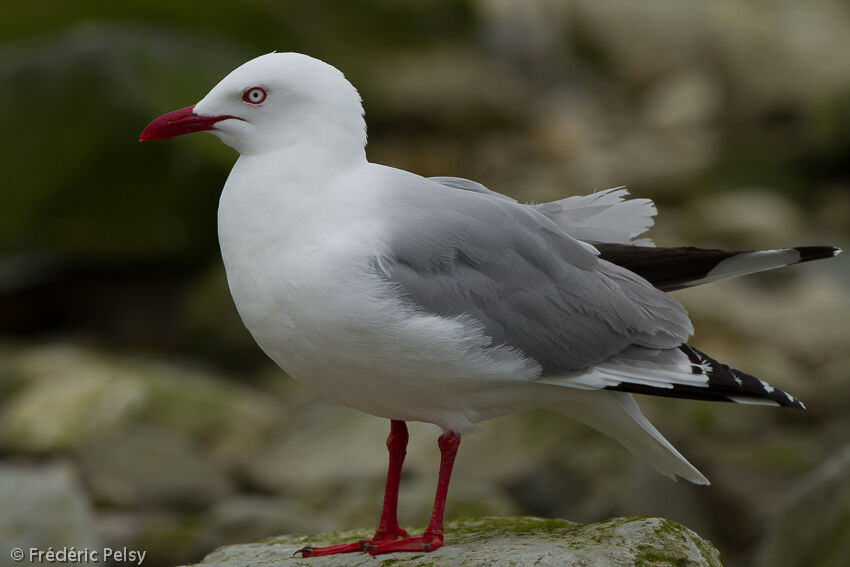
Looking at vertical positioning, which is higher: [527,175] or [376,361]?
[527,175]

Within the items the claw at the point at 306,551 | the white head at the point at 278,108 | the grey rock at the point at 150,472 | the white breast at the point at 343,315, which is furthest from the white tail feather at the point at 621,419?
the grey rock at the point at 150,472

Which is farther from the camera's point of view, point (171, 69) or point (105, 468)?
point (171, 69)

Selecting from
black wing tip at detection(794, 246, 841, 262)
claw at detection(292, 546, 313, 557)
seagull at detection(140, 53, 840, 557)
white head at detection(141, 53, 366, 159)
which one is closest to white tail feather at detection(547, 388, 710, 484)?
seagull at detection(140, 53, 840, 557)

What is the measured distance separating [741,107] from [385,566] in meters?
14.6

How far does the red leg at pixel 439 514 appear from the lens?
4.06 m

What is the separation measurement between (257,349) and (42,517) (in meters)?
4.25

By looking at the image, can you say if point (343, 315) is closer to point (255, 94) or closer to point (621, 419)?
point (255, 94)

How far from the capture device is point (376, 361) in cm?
379

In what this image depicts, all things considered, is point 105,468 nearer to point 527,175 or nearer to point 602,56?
point 527,175

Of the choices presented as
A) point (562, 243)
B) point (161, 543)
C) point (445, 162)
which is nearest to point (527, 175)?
point (445, 162)

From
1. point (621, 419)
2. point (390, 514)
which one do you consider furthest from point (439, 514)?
point (621, 419)

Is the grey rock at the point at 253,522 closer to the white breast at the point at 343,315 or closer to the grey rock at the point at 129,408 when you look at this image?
the grey rock at the point at 129,408

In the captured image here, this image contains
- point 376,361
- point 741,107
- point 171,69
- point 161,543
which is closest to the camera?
point 376,361

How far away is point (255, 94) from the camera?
13.3 ft
